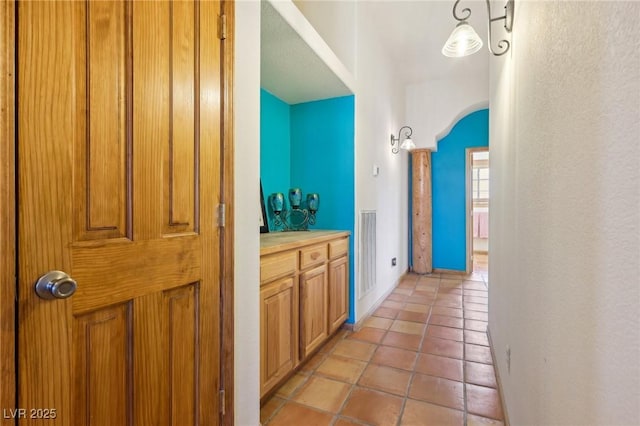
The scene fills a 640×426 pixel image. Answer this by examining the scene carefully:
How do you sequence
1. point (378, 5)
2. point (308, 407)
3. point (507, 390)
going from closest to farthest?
point (507, 390) < point (308, 407) < point (378, 5)

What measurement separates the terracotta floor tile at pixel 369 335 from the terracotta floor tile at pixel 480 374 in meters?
0.68

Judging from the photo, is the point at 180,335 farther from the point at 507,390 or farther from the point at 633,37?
the point at 507,390

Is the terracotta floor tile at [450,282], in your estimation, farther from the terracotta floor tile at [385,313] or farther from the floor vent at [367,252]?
the floor vent at [367,252]

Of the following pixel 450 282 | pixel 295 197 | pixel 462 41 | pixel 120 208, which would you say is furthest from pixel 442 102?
pixel 120 208

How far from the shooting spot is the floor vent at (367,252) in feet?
9.26

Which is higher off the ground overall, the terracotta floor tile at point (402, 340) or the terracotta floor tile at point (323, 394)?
the terracotta floor tile at point (402, 340)

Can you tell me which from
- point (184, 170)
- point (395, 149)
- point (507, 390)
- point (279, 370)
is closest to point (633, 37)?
point (184, 170)

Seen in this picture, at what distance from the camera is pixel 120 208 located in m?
0.86

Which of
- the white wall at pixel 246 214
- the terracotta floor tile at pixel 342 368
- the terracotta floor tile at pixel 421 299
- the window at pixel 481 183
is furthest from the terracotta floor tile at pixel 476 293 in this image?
the window at pixel 481 183

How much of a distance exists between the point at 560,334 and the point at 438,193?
4.47m

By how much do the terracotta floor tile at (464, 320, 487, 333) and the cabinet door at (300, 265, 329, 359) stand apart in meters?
1.37

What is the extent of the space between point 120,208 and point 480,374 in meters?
2.21

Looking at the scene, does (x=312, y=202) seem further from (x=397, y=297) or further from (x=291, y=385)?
(x=397, y=297)

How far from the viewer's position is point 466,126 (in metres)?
4.75
